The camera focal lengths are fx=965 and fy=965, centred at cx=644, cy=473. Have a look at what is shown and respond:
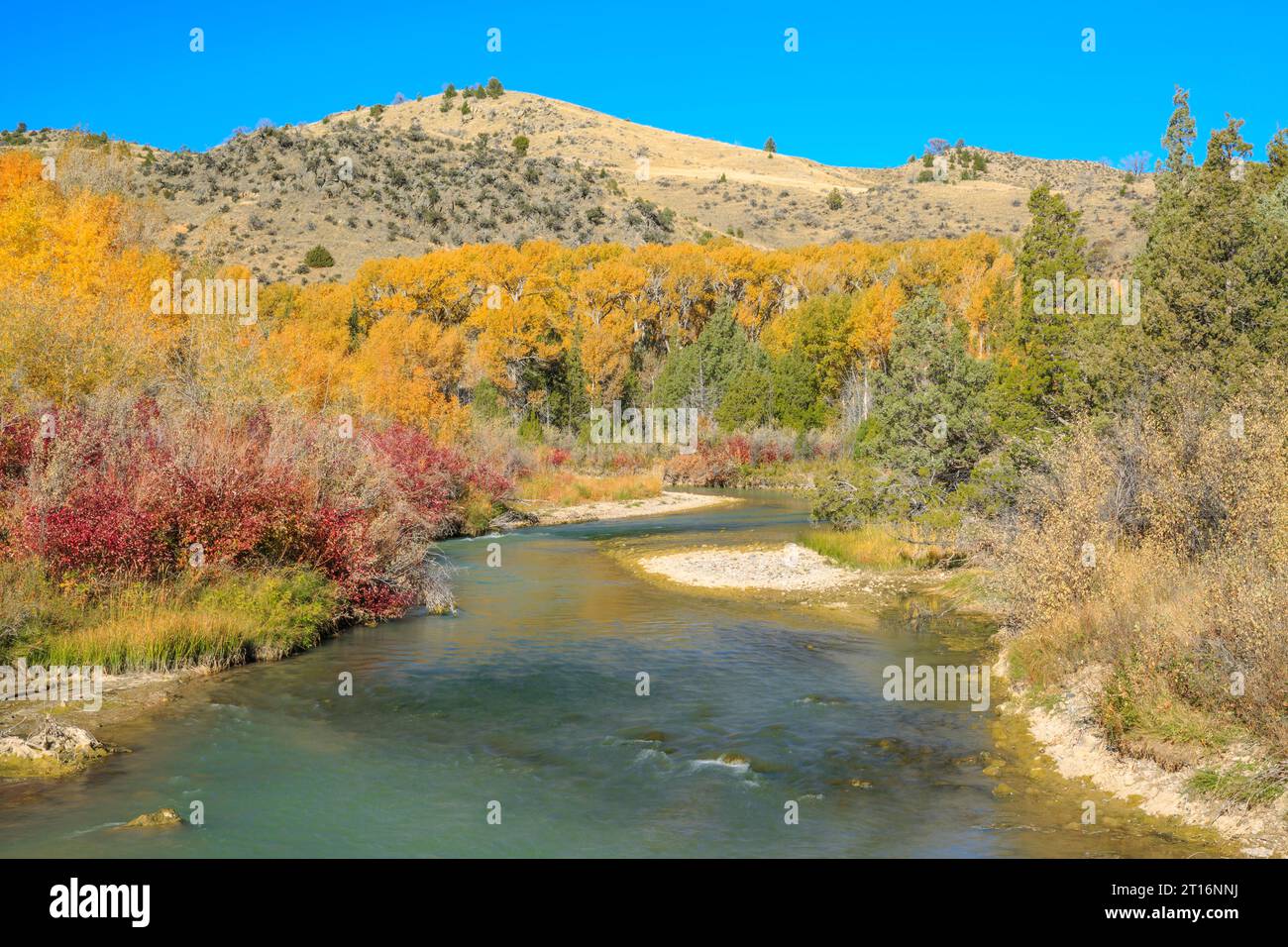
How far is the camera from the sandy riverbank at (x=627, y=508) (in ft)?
137

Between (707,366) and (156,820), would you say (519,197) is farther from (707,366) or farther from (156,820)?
(156,820)

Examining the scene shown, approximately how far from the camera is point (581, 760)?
38.5 feet

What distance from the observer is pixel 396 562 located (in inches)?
829

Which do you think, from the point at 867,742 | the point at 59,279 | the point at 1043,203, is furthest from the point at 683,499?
the point at 867,742

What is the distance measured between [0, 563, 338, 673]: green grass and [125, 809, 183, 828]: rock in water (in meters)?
6.13

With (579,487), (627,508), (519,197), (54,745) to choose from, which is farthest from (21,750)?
(519,197)

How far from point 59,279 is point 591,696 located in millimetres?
24300

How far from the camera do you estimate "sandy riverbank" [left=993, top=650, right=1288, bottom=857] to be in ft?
28.9

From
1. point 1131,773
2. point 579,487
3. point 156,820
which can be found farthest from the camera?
point 579,487

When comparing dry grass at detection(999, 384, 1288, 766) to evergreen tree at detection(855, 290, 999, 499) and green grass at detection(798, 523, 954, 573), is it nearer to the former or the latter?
green grass at detection(798, 523, 954, 573)

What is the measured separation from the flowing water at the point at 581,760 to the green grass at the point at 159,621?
663 millimetres

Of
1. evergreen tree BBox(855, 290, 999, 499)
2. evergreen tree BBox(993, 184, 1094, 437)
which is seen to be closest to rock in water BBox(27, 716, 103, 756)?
evergreen tree BBox(855, 290, 999, 499)

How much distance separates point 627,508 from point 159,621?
31.2m

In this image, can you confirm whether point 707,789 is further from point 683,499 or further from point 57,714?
point 683,499
